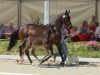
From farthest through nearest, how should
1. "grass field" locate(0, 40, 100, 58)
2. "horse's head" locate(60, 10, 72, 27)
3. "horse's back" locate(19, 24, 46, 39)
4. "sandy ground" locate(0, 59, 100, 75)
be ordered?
"grass field" locate(0, 40, 100, 58)
"horse's back" locate(19, 24, 46, 39)
"horse's head" locate(60, 10, 72, 27)
"sandy ground" locate(0, 59, 100, 75)

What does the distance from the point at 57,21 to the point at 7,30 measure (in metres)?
7.13

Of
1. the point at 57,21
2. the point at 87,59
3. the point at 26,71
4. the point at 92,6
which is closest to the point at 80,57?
the point at 87,59

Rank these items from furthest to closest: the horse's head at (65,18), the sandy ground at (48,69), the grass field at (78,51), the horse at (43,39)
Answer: the grass field at (78,51), the horse's head at (65,18), the horse at (43,39), the sandy ground at (48,69)

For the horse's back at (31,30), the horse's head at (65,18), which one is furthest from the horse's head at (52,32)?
the horse's head at (65,18)

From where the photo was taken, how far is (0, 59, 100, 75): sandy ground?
44.3 ft

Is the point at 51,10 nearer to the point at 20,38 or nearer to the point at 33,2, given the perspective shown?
the point at 33,2

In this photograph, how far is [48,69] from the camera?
14.3 metres

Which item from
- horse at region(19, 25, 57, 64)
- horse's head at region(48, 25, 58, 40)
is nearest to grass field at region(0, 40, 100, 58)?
horse at region(19, 25, 57, 64)

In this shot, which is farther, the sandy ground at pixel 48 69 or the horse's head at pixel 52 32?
the horse's head at pixel 52 32

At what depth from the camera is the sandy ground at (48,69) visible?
1350 centimetres

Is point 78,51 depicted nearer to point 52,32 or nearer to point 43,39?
point 52,32

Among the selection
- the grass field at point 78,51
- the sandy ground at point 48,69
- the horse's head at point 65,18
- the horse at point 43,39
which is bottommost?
the sandy ground at point 48,69

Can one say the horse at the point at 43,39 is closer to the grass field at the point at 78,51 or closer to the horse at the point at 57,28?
the horse at the point at 57,28

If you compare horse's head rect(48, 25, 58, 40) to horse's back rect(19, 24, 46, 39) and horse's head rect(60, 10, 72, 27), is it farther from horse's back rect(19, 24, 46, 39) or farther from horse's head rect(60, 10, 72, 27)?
horse's head rect(60, 10, 72, 27)
